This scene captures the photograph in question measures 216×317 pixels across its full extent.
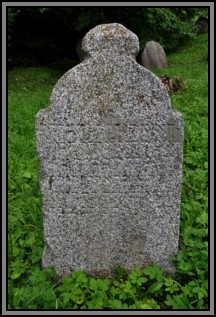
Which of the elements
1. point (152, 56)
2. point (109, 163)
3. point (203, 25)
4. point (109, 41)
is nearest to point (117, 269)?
point (109, 163)

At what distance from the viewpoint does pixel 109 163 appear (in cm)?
319

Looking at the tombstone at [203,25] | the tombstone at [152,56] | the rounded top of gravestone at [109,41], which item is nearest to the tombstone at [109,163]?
the rounded top of gravestone at [109,41]

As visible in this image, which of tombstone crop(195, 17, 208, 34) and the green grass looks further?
tombstone crop(195, 17, 208, 34)

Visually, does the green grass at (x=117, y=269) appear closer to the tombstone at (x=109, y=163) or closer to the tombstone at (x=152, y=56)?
the tombstone at (x=109, y=163)

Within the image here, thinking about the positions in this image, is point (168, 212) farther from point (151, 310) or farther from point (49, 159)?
point (49, 159)

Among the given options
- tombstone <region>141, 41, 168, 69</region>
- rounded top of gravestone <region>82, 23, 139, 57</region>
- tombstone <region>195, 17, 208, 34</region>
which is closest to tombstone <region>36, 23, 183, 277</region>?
rounded top of gravestone <region>82, 23, 139, 57</region>

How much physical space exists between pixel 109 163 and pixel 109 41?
33.1 inches

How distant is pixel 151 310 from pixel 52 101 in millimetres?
1598

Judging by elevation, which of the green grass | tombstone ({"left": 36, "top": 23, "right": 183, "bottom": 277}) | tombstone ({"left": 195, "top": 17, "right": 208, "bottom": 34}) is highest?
tombstone ({"left": 36, "top": 23, "right": 183, "bottom": 277})

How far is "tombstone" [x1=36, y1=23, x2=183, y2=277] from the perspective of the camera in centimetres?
300

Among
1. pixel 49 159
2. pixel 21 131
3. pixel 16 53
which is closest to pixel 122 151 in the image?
pixel 49 159

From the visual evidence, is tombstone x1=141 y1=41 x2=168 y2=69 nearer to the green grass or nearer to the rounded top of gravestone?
the green grass

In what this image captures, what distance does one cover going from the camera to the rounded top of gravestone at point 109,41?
294cm
